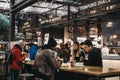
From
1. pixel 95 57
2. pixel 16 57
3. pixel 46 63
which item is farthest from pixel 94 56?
pixel 16 57

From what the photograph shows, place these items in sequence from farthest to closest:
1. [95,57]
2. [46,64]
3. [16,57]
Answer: [16,57]
[95,57]
[46,64]

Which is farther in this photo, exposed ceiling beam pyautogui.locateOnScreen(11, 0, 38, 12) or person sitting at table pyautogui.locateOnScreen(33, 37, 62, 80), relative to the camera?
exposed ceiling beam pyautogui.locateOnScreen(11, 0, 38, 12)

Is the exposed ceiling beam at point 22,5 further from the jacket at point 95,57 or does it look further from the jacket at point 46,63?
the jacket at point 46,63

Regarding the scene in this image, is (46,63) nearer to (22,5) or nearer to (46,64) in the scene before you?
(46,64)

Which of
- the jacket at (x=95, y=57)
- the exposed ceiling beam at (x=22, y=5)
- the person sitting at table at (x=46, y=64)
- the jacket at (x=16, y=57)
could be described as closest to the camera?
the person sitting at table at (x=46, y=64)

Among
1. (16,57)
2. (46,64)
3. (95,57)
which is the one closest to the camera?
(46,64)

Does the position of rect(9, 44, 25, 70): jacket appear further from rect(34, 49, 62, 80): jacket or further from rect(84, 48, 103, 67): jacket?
rect(84, 48, 103, 67): jacket

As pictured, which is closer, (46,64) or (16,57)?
(46,64)

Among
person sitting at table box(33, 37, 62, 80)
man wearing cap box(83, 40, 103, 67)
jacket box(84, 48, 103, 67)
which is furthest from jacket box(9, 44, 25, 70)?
jacket box(84, 48, 103, 67)

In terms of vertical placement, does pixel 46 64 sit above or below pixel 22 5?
below

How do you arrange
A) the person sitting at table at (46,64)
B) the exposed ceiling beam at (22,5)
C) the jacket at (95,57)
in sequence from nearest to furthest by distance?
the person sitting at table at (46,64) → the jacket at (95,57) → the exposed ceiling beam at (22,5)

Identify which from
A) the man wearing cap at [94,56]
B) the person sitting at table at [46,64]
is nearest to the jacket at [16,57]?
the person sitting at table at [46,64]

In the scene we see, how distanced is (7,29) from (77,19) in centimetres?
783

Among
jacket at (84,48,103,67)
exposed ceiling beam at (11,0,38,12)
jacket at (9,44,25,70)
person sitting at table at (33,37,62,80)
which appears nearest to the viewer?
person sitting at table at (33,37,62,80)
